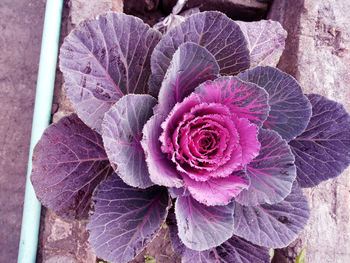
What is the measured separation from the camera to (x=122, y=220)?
3.01 feet

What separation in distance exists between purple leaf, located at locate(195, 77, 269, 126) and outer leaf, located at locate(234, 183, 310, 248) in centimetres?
31

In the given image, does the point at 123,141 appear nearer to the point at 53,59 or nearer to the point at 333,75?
the point at 53,59

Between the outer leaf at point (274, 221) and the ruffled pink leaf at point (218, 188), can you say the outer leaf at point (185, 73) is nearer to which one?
the ruffled pink leaf at point (218, 188)

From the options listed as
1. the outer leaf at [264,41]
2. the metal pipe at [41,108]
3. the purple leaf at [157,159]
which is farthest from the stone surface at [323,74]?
the metal pipe at [41,108]

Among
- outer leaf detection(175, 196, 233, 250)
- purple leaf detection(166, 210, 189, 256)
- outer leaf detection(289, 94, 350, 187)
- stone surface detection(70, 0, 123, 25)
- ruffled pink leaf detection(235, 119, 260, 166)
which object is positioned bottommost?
purple leaf detection(166, 210, 189, 256)

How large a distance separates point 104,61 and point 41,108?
0.60m

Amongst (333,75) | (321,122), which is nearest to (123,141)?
(321,122)

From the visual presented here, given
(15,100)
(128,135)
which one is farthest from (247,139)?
(15,100)

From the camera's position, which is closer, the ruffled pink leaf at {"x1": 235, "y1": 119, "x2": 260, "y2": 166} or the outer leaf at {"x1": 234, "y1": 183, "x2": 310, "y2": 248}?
the ruffled pink leaf at {"x1": 235, "y1": 119, "x2": 260, "y2": 166}

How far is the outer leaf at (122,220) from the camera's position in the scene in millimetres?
879

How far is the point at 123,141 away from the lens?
788 mm

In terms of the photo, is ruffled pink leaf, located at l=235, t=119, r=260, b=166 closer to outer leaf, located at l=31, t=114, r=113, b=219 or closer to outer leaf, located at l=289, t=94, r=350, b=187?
outer leaf, located at l=289, t=94, r=350, b=187

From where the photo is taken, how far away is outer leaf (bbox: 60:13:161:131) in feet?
2.84

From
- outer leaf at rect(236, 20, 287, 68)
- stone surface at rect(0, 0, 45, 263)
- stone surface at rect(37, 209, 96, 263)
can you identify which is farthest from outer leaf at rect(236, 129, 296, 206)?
stone surface at rect(0, 0, 45, 263)
